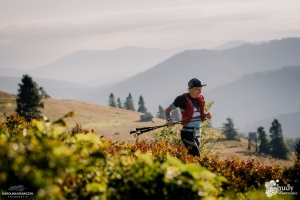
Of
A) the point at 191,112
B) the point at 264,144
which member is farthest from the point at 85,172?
the point at 264,144

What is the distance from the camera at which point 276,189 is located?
458cm

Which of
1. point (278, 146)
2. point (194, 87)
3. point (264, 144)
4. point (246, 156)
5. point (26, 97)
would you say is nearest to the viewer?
point (194, 87)

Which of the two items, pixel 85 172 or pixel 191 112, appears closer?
pixel 85 172

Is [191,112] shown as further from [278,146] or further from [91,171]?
[278,146]

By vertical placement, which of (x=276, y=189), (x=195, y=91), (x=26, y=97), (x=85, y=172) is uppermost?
(x=26, y=97)

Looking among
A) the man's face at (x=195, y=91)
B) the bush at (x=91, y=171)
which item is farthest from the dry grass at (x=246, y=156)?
the bush at (x=91, y=171)

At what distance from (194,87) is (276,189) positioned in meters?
4.70

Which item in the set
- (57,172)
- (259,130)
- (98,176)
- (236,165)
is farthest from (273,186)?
(259,130)

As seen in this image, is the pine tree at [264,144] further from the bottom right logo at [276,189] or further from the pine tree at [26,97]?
the bottom right logo at [276,189]

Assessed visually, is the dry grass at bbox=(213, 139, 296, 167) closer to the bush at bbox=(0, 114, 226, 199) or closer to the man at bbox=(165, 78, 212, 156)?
the man at bbox=(165, 78, 212, 156)

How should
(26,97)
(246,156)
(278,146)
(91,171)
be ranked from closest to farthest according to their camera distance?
(91,171)
(246,156)
(26,97)
(278,146)

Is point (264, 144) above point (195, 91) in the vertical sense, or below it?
below

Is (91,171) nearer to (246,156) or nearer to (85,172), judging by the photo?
(85,172)

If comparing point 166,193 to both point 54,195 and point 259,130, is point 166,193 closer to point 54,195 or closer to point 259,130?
point 54,195
